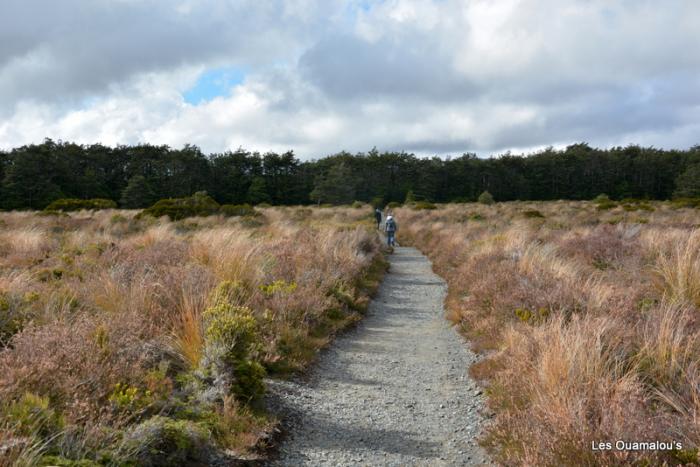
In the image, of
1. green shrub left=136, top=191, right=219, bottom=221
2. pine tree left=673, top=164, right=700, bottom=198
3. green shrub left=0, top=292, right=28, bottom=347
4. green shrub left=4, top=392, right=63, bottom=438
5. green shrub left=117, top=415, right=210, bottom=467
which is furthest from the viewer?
pine tree left=673, top=164, right=700, bottom=198

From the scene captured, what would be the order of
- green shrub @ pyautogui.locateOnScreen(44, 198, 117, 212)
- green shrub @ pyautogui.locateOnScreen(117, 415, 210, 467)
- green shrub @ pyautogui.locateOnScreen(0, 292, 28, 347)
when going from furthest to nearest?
1. green shrub @ pyautogui.locateOnScreen(44, 198, 117, 212)
2. green shrub @ pyautogui.locateOnScreen(0, 292, 28, 347)
3. green shrub @ pyautogui.locateOnScreen(117, 415, 210, 467)

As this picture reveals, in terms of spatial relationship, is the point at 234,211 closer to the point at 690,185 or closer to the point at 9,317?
the point at 9,317

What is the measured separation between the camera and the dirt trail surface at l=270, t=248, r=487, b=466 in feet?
13.7

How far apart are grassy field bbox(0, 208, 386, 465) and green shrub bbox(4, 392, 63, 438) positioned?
0.01 m

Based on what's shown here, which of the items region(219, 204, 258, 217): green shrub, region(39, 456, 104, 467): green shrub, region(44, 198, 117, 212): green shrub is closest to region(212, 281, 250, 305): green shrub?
region(39, 456, 104, 467): green shrub

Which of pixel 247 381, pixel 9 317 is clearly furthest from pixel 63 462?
pixel 9 317

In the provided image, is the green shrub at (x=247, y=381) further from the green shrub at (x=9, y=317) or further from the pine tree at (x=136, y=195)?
the pine tree at (x=136, y=195)

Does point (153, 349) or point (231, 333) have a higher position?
point (231, 333)

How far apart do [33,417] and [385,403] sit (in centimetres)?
334

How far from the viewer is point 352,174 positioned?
243 ft

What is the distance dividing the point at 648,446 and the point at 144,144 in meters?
76.2

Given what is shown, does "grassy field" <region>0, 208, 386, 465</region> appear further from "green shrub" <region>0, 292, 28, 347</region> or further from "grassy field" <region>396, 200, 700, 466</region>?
"grassy field" <region>396, 200, 700, 466</region>

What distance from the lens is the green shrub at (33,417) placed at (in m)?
2.93

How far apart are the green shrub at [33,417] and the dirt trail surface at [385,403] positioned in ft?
5.46
